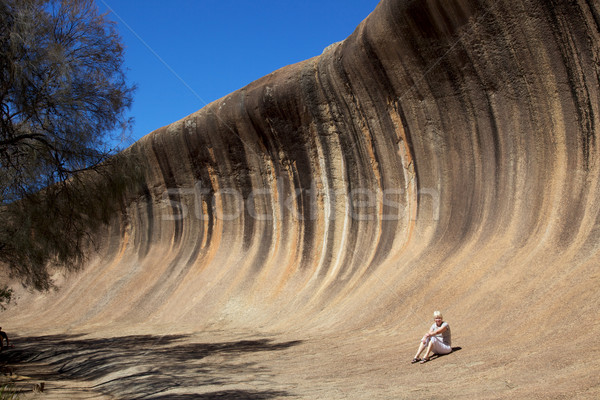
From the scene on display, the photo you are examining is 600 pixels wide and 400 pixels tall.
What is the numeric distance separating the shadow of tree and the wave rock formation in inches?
80.2

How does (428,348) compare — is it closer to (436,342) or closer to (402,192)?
(436,342)

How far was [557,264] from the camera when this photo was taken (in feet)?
27.8

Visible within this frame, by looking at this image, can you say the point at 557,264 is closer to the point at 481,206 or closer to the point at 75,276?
the point at 481,206

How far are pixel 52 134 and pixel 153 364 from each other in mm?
3744

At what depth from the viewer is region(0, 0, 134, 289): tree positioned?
8.01m

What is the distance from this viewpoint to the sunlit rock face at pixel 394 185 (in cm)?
926

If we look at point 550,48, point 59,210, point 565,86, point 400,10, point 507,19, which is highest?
point 400,10

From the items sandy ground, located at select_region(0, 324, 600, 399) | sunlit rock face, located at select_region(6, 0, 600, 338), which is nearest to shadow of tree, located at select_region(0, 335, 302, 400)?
sandy ground, located at select_region(0, 324, 600, 399)

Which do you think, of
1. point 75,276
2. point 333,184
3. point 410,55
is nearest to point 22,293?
point 75,276

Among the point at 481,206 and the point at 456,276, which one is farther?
the point at 481,206

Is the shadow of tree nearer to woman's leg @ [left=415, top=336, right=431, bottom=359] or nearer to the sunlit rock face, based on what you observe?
woman's leg @ [left=415, top=336, right=431, bottom=359]

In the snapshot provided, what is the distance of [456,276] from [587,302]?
316 cm

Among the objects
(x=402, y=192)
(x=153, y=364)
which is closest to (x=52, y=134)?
(x=153, y=364)

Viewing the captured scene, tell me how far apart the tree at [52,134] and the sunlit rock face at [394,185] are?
1.06 m
